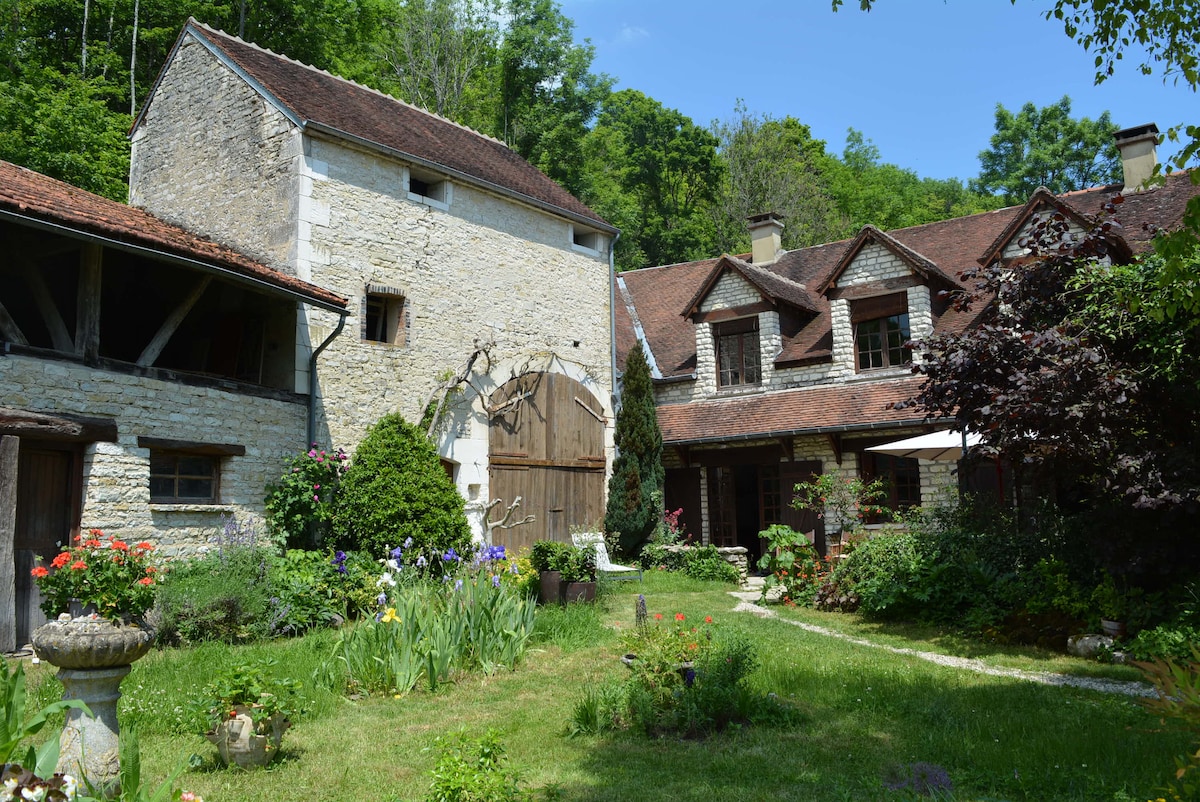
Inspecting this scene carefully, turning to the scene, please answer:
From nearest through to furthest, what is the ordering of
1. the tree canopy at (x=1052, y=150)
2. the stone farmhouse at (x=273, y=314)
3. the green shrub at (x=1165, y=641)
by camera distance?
the green shrub at (x=1165, y=641) → the stone farmhouse at (x=273, y=314) → the tree canopy at (x=1052, y=150)

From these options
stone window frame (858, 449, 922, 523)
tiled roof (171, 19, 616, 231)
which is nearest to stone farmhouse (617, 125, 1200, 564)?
stone window frame (858, 449, 922, 523)

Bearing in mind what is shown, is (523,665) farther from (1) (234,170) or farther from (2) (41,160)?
(2) (41,160)

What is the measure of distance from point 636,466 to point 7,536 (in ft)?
31.6

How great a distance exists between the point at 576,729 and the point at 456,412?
27.1 ft

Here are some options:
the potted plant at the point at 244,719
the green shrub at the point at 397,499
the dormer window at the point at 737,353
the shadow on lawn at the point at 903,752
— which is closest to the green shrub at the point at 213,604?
the green shrub at the point at 397,499

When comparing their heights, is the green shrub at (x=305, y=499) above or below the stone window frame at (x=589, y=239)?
below

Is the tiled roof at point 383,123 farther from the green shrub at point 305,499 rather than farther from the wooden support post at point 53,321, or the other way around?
the green shrub at point 305,499

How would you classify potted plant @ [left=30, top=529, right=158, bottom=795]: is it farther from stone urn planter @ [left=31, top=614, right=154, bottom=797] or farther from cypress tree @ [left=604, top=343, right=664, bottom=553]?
cypress tree @ [left=604, top=343, right=664, bottom=553]

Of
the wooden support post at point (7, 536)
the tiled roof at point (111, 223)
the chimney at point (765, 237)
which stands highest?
the chimney at point (765, 237)

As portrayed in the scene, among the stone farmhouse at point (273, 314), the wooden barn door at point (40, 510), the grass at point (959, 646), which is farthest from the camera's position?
the stone farmhouse at point (273, 314)

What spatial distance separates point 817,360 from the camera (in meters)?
16.0

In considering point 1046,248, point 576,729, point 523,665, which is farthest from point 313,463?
point 1046,248

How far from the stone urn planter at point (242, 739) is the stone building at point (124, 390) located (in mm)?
4429

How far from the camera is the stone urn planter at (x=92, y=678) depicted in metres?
4.04
